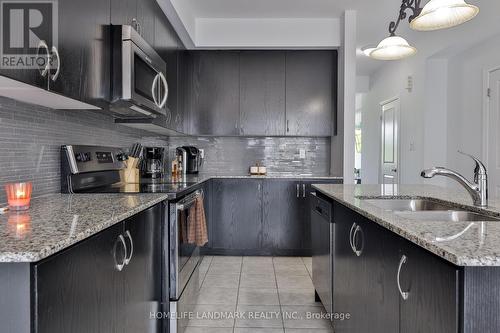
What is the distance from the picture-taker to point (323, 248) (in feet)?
7.57

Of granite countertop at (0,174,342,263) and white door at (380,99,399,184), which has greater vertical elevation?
white door at (380,99,399,184)

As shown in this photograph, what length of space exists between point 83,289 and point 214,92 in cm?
326

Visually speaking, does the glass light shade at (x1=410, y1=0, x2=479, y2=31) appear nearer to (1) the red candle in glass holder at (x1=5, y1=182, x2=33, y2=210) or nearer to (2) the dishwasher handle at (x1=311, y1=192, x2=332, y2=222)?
(2) the dishwasher handle at (x1=311, y1=192, x2=332, y2=222)

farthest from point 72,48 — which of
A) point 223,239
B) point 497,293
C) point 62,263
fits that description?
point 223,239

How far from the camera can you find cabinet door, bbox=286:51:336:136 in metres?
4.06

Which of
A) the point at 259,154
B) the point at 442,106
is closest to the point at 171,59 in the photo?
the point at 259,154

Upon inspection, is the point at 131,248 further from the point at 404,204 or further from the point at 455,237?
the point at 404,204

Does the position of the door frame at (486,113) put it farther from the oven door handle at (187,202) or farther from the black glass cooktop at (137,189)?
the black glass cooktop at (137,189)

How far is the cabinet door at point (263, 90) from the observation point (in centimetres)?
407

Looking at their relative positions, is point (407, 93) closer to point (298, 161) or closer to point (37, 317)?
point (298, 161)

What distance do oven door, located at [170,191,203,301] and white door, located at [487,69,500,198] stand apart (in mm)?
2870

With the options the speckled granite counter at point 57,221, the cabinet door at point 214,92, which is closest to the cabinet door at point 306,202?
the cabinet door at point 214,92

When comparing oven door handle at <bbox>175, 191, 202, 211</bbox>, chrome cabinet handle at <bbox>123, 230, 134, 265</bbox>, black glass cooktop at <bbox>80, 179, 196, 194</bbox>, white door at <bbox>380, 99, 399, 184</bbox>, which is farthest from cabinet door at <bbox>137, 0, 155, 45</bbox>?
white door at <bbox>380, 99, 399, 184</bbox>

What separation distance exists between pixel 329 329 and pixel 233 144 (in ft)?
8.49
